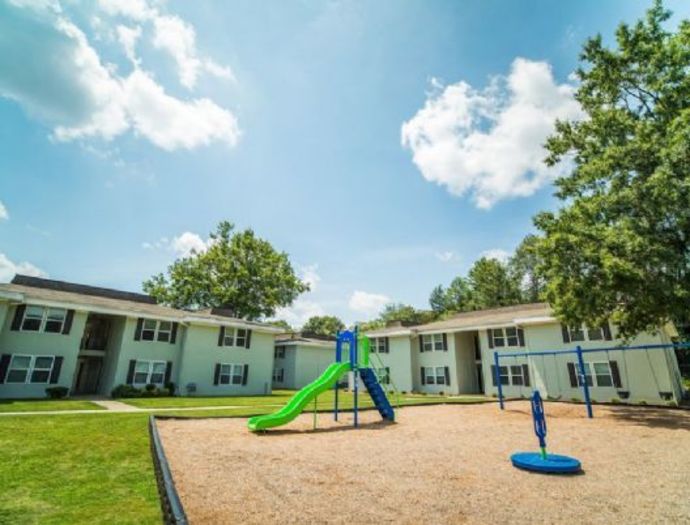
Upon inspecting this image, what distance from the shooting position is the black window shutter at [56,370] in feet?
67.3

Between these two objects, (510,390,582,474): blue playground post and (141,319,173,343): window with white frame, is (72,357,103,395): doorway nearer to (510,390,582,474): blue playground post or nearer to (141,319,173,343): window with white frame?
(141,319,173,343): window with white frame

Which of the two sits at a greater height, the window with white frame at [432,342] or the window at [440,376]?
the window with white frame at [432,342]

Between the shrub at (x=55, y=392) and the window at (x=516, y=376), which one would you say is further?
the window at (x=516, y=376)

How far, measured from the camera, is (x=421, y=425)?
13750 millimetres

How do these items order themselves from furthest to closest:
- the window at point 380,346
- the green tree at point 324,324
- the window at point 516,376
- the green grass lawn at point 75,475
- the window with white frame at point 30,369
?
the green tree at point 324,324 < the window at point 380,346 < the window at point 516,376 < the window with white frame at point 30,369 < the green grass lawn at point 75,475

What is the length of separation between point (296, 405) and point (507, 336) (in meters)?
22.6

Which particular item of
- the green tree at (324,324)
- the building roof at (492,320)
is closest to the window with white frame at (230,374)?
the building roof at (492,320)

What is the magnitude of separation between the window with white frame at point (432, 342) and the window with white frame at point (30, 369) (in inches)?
1107

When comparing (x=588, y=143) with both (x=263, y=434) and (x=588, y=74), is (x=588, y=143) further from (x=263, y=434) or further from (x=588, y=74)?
(x=263, y=434)

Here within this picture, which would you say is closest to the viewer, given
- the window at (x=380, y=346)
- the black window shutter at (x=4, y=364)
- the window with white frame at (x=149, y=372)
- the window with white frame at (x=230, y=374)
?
the black window shutter at (x=4, y=364)

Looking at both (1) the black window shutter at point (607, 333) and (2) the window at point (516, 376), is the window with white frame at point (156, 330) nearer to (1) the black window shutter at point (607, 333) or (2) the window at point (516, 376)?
(2) the window at point (516, 376)

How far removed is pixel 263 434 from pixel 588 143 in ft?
68.0

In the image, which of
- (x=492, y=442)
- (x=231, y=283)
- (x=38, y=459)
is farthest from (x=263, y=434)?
(x=231, y=283)

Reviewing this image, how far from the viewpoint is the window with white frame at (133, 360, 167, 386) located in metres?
24.1
